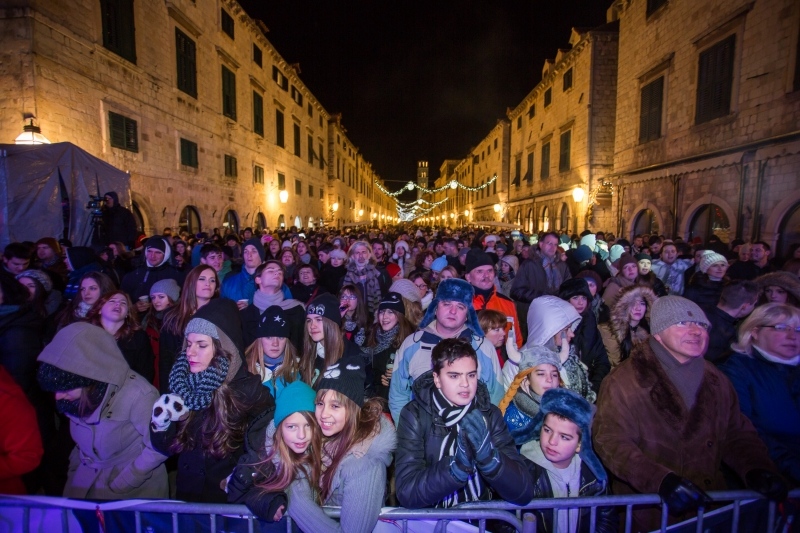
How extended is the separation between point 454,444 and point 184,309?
10.5 ft

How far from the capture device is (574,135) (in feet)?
73.7

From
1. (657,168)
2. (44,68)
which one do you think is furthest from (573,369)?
(657,168)

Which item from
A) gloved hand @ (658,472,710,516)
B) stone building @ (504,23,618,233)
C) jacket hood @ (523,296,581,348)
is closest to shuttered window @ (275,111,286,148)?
stone building @ (504,23,618,233)

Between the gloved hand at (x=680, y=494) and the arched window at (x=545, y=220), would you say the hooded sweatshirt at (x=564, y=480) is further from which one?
the arched window at (x=545, y=220)

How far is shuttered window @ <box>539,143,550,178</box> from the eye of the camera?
90.2 feet

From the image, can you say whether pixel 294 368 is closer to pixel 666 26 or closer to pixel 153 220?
pixel 153 220

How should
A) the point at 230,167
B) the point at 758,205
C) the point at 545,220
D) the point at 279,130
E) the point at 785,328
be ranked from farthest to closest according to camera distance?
1. the point at 545,220
2. the point at 279,130
3. the point at 230,167
4. the point at 758,205
5. the point at 785,328

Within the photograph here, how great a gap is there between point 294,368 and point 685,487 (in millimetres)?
2772

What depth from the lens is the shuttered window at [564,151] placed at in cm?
2349

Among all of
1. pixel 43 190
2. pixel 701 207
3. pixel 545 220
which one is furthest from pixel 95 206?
pixel 545 220

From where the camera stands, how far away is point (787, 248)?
10062 millimetres

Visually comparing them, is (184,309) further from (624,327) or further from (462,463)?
(624,327)

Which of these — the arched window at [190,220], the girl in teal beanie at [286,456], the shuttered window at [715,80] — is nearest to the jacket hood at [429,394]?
the girl in teal beanie at [286,456]

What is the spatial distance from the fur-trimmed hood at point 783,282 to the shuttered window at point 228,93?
19.9 m
